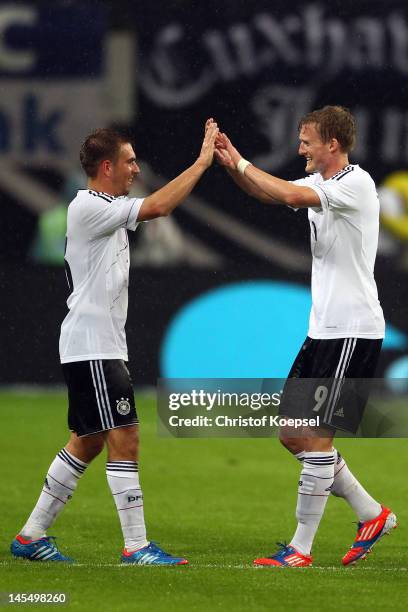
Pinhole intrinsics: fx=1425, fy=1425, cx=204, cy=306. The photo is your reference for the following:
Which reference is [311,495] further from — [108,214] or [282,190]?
[108,214]

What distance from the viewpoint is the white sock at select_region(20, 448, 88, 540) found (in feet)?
21.2

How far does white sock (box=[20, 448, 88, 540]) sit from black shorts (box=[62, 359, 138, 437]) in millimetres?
228

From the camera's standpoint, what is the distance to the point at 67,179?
48.2 ft

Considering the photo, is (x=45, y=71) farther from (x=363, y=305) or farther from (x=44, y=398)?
(x=363, y=305)

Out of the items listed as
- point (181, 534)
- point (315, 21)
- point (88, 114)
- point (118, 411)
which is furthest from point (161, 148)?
point (118, 411)

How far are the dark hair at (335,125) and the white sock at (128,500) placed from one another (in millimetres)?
1712

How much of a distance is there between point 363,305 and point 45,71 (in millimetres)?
8777

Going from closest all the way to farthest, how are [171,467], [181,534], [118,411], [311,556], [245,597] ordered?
[245,597] < [118,411] < [311,556] < [181,534] < [171,467]

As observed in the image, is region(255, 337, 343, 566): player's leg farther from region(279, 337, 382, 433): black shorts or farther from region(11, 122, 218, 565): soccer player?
region(11, 122, 218, 565): soccer player

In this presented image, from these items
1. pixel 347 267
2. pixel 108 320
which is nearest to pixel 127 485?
pixel 108 320

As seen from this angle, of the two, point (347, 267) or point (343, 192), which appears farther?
point (347, 267)

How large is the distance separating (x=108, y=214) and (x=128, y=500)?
1.25 meters

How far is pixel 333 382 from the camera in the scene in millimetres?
6414


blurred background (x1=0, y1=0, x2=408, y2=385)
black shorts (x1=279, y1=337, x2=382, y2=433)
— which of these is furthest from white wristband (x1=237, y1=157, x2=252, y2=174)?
blurred background (x1=0, y1=0, x2=408, y2=385)
